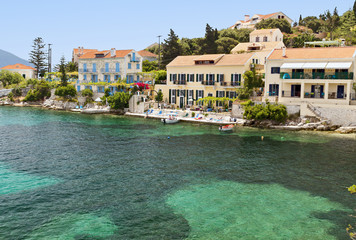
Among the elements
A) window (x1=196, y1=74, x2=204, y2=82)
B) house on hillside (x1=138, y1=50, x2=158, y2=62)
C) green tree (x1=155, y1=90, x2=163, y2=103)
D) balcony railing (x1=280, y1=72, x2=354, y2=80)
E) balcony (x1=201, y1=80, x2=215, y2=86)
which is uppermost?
house on hillside (x1=138, y1=50, x2=158, y2=62)

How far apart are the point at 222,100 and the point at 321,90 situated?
15890mm

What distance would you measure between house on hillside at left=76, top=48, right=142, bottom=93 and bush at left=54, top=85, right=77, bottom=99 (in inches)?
101

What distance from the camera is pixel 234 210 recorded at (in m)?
18.6

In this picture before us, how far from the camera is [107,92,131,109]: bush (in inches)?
2515

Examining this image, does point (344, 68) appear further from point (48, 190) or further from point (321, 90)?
point (48, 190)

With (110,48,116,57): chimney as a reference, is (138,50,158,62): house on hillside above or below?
above

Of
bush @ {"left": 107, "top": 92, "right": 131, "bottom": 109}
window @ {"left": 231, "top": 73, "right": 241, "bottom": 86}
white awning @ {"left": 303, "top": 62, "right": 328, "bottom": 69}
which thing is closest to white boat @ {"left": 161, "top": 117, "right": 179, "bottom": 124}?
window @ {"left": 231, "top": 73, "right": 241, "bottom": 86}

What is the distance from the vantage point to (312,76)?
46.1m

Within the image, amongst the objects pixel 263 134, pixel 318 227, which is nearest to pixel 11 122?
pixel 263 134

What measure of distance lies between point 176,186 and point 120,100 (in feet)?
143

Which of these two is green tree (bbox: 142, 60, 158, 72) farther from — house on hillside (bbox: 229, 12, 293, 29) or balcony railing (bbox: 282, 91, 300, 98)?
house on hillside (bbox: 229, 12, 293, 29)

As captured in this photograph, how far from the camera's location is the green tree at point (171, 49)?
80438 mm

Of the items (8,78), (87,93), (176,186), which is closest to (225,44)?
(87,93)

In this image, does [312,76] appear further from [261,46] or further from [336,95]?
[261,46]
